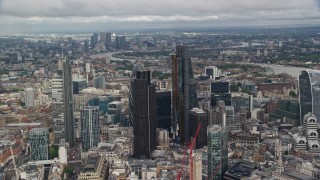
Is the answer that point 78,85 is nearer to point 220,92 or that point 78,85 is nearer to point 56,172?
A: point 220,92

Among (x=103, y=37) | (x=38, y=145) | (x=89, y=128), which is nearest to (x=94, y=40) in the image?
(x=103, y=37)

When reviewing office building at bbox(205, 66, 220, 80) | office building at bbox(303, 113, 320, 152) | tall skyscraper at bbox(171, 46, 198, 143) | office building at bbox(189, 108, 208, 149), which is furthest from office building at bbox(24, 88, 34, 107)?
office building at bbox(303, 113, 320, 152)

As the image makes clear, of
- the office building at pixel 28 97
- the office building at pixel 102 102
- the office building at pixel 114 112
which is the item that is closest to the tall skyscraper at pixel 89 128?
the office building at pixel 114 112

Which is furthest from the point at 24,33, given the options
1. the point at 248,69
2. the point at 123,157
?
the point at 248,69

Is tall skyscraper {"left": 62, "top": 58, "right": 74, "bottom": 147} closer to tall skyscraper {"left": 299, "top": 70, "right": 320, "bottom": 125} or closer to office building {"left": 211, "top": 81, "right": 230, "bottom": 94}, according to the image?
office building {"left": 211, "top": 81, "right": 230, "bottom": 94}

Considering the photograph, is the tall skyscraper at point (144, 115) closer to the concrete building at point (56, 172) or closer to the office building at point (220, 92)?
the concrete building at point (56, 172)

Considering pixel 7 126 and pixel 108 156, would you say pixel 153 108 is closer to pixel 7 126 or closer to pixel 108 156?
pixel 108 156
